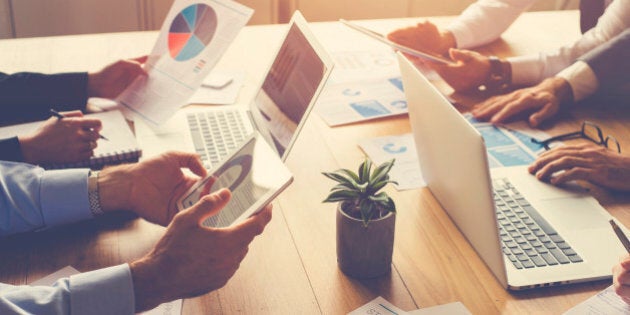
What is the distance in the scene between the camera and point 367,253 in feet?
3.25

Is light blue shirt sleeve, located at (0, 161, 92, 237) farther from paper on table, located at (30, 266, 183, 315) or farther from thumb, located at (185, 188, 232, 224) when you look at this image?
thumb, located at (185, 188, 232, 224)

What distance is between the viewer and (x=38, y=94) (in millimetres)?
1507

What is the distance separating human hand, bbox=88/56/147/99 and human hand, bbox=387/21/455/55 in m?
0.74

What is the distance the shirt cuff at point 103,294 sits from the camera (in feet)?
3.01

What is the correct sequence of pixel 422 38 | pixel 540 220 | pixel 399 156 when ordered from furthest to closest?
pixel 422 38, pixel 399 156, pixel 540 220

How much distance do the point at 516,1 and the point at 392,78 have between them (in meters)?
0.56

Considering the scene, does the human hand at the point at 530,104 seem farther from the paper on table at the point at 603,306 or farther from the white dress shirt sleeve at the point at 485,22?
the paper on table at the point at 603,306

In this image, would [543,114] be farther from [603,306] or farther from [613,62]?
[603,306]

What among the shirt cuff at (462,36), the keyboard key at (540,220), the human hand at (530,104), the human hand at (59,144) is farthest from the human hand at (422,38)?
the human hand at (59,144)

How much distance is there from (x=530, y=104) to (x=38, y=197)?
1108 mm

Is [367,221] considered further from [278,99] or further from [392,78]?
[392,78]

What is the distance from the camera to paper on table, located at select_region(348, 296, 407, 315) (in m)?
0.95

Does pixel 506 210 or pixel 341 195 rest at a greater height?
pixel 341 195

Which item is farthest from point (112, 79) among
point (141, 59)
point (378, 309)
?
point (378, 309)
